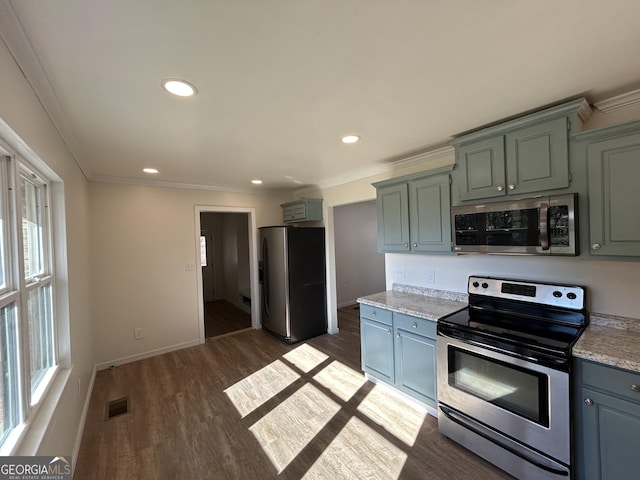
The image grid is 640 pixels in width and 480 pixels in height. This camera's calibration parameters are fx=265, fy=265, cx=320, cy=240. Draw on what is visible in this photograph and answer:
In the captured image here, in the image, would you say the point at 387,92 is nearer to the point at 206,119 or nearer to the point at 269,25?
the point at 269,25

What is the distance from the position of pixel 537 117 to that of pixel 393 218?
1.37 metres

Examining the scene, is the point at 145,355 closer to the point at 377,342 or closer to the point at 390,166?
the point at 377,342

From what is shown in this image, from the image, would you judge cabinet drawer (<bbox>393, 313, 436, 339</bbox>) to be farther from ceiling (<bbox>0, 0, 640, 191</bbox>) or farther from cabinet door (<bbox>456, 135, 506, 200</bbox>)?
ceiling (<bbox>0, 0, 640, 191</bbox>)

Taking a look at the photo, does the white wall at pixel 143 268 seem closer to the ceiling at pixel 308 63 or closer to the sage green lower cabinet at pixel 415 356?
the ceiling at pixel 308 63

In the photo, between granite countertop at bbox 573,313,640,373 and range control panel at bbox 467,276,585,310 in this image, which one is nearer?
granite countertop at bbox 573,313,640,373

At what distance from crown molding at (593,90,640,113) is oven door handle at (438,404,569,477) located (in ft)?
7.53

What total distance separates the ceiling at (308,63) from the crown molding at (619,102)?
11 centimetres

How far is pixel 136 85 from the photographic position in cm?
141

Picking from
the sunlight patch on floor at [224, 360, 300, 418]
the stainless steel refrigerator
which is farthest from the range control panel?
the stainless steel refrigerator

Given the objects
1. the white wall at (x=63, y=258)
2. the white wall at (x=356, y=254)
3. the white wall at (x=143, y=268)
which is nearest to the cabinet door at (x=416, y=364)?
the white wall at (x=63, y=258)

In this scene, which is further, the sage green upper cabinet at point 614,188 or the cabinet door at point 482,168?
the cabinet door at point 482,168

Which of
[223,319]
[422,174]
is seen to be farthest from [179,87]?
[223,319]

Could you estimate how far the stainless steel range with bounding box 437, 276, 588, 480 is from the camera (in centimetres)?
154

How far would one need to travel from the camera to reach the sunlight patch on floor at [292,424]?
1.97 metres
